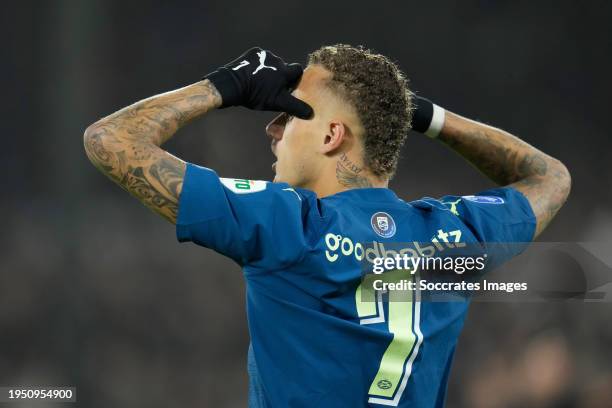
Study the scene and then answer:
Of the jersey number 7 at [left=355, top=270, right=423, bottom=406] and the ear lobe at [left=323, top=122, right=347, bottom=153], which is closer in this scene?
Result: the jersey number 7 at [left=355, top=270, right=423, bottom=406]

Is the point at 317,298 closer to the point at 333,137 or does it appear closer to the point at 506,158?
the point at 333,137

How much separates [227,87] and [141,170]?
1.01 feet

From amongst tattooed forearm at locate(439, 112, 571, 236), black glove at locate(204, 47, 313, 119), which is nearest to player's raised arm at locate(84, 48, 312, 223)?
black glove at locate(204, 47, 313, 119)

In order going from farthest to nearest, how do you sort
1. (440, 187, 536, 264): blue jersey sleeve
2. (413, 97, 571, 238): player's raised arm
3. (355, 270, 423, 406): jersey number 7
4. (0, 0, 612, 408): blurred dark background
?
(0, 0, 612, 408): blurred dark background, (413, 97, 571, 238): player's raised arm, (440, 187, 536, 264): blue jersey sleeve, (355, 270, 423, 406): jersey number 7

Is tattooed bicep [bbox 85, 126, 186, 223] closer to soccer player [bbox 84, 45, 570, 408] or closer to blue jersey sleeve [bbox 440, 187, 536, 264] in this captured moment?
soccer player [bbox 84, 45, 570, 408]

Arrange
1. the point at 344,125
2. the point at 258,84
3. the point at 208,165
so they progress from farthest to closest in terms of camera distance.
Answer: the point at 208,165 < the point at 344,125 < the point at 258,84

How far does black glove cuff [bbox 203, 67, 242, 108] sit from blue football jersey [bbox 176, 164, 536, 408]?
205 mm

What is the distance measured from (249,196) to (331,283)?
0.24m

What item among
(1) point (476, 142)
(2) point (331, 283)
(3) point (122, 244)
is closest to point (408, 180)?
(3) point (122, 244)

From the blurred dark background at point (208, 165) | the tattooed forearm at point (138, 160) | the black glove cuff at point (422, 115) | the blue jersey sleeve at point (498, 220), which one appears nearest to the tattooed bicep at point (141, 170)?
the tattooed forearm at point (138, 160)

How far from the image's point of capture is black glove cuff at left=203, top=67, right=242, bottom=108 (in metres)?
1.57

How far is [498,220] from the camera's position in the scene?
177 centimetres

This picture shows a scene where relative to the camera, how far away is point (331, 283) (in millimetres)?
1462

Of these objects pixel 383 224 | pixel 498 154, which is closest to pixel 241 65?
pixel 383 224
